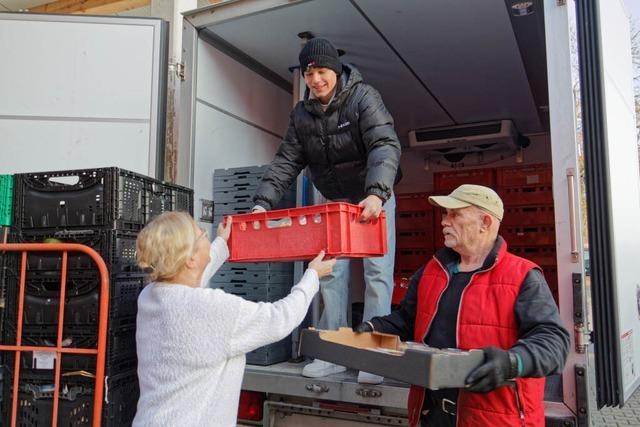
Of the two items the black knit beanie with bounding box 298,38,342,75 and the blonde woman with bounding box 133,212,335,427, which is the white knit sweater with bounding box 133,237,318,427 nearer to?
the blonde woman with bounding box 133,212,335,427

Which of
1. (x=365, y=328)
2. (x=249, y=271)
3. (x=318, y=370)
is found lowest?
(x=318, y=370)

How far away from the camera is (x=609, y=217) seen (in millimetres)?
2656

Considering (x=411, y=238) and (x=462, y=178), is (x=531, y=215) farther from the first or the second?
(x=411, y=238)

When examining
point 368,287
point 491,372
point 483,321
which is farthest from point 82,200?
point 491,372

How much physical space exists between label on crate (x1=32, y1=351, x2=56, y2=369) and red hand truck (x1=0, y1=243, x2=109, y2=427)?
0.15ft

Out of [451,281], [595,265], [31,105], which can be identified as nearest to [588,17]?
[595,265]

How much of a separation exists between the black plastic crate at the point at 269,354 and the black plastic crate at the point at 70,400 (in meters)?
0.86

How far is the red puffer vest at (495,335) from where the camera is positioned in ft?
6.72

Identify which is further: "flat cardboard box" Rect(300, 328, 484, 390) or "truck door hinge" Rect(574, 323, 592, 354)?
"truck door hinge" Rect(574, 323, 592, 354)

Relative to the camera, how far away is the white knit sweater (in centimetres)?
201

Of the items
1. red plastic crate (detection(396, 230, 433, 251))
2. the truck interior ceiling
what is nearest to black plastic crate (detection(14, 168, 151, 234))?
the truck interior ceiling

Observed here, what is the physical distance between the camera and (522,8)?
3785 mm

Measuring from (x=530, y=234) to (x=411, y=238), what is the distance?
123cm

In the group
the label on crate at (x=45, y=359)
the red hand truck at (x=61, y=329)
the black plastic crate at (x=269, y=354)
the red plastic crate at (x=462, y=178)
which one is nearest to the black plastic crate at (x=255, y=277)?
the black plastic crate at (x=269, y=354)
